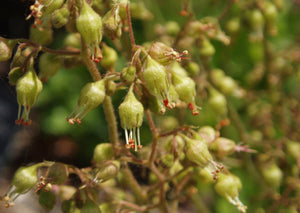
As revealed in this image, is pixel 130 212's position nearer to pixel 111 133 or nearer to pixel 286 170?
pixel 111 133

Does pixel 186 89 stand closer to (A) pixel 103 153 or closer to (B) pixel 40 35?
(A) pixel 103 153

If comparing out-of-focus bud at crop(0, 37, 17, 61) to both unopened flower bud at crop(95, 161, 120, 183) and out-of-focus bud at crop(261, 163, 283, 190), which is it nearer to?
unopened flower bud at crop(95, 161, 120, 183)

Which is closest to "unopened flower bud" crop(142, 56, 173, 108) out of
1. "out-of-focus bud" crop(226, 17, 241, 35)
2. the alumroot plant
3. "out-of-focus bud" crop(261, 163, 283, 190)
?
the alumroot plant

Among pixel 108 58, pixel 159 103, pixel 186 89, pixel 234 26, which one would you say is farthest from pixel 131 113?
pixel 234 26

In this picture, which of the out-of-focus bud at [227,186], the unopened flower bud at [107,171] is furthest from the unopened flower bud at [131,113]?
the out-of-focus bud at [227,186]

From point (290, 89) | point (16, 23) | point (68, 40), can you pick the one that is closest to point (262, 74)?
point (290, 89)

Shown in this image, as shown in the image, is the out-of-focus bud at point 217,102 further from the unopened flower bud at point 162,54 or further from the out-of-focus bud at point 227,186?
the unopened flower bud at point 162,54

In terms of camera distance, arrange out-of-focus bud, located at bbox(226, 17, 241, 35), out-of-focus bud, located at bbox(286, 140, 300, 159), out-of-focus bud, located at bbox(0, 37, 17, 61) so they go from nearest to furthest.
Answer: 1. out-of-focus bud, located at bbox(0, 37, 17, 61)
2. out-of-focus bud, located at bbox(286, 140, 300, 159)
3. out-of-focus bud, located at bbox(226, 17, 241, 35)

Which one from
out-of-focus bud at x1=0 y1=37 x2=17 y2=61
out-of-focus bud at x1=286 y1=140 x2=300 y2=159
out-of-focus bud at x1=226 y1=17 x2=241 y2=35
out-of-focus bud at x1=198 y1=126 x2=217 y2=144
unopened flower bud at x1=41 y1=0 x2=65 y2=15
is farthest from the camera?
out-of-focus bud at x1=226 y1=17 x2=241 y2=35
